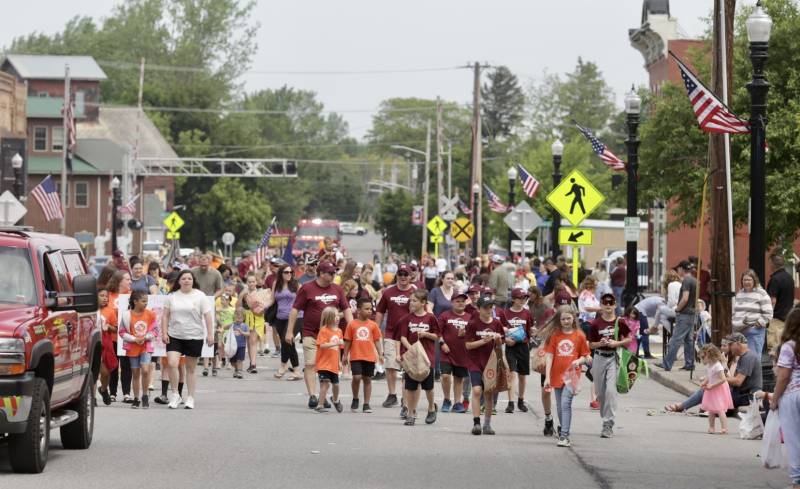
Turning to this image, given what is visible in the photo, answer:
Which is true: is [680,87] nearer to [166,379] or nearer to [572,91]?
[166,379]

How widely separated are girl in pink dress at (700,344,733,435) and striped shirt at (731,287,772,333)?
2.48 meters

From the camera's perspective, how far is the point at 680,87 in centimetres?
4566

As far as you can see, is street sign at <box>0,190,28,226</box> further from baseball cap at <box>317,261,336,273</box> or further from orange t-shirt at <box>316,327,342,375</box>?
orange t-shirt at <box>316,327,342,375</box>

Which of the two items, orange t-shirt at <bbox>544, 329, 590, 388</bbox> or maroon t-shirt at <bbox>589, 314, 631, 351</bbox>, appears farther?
maroon t-shirt at <bbox>589, 314, 631, 351</bbox>

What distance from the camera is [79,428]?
45.5ft

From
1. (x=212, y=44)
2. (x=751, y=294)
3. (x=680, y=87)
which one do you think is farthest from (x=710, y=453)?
(x=212, y=44)

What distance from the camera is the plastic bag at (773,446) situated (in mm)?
11883

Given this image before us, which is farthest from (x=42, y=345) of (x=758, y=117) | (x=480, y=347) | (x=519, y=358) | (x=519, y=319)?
(x=758, y=117)

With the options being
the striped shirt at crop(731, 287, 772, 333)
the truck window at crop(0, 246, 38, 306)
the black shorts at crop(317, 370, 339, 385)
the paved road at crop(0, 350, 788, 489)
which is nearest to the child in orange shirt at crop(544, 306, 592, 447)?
the paved road at crop(0, 350, 788, 489)

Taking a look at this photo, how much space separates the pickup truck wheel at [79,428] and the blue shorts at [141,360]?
4290mm

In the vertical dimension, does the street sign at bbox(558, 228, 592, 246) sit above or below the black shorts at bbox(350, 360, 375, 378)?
Result: above

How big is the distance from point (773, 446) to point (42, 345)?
6030 millimetres

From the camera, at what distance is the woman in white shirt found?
1834 centimetres

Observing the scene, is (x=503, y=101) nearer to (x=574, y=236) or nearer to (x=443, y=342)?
(x=574, y=236)
